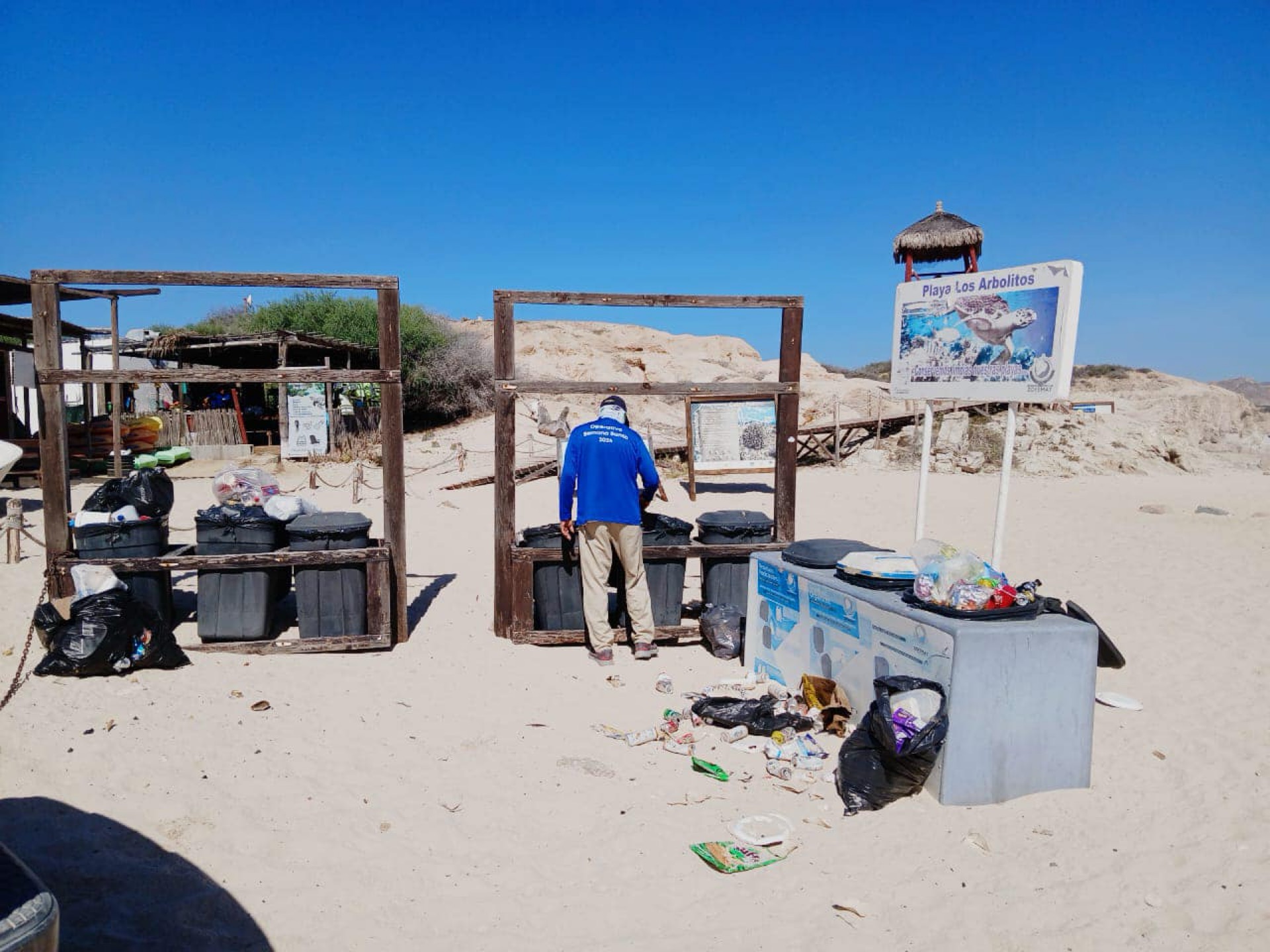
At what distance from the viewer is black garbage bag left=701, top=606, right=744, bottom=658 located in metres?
6.53

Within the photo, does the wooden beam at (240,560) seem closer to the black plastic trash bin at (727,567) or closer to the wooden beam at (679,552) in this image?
the wooden beam at (679,552)

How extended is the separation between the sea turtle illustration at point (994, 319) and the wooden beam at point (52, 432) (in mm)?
6586

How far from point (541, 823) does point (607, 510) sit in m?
2.67

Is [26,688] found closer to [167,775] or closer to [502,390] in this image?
[167,775]

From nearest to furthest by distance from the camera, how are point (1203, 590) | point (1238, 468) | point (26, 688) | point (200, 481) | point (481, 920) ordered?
point (481, 920) < point (26, 688) < point (1203, 590) < point (200, 481) < point (1238, 468)

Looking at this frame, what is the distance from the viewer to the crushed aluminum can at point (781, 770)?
14.8 ft

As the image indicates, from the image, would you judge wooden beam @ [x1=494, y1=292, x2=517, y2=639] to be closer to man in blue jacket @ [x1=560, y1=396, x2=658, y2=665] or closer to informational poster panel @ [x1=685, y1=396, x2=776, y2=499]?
man in blue jacket @ [x1=560, y1=396, x2=658, y2=665]

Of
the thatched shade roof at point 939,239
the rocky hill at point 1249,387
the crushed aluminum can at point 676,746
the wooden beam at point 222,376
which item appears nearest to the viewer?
the crushed aluminum can at point 676,746

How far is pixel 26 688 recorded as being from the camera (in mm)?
5238

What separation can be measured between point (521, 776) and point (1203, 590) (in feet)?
25.5

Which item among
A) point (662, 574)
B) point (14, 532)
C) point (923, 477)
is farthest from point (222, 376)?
point (923, 477)

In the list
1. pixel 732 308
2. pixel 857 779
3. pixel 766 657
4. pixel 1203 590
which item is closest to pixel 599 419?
pixel 732 308

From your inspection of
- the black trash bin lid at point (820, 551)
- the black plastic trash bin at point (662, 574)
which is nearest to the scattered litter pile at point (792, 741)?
the black trash bin lid at point (820, 551)

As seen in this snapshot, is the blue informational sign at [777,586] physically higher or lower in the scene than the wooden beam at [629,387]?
lower
